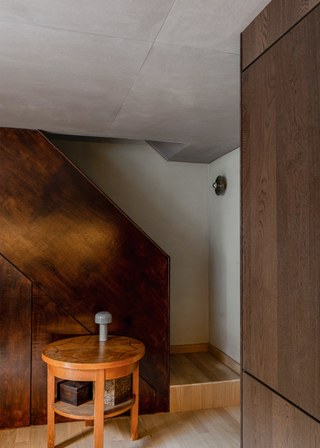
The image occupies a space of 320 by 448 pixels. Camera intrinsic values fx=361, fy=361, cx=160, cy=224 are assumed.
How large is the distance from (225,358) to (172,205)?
170 cm

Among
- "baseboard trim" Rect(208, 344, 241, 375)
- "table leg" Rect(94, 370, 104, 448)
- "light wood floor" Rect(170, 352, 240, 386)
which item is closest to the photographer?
"table leg" Rect(94, 370, 104, 448)

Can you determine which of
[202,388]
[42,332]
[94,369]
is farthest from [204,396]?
[42,332]

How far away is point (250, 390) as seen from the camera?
153 centimetres

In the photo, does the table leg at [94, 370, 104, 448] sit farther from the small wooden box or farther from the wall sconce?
the wall sconce

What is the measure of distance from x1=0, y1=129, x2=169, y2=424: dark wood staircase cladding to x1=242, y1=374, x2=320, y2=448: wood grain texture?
62.3 inches

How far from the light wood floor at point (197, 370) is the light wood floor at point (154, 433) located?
0.91 feet

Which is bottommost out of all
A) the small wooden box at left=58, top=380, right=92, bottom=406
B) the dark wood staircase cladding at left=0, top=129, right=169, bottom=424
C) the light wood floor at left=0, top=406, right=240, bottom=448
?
the light wood floor at left=0, top=406, right=240, bottom=448

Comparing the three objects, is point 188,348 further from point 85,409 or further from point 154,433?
point 85,409

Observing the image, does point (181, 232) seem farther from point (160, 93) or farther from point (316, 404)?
point (316, 404)

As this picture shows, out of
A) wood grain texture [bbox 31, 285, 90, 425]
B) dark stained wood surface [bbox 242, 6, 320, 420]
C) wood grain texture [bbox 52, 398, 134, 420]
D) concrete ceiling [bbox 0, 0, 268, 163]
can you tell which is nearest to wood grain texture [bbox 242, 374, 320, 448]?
dark stained wood surface [bbox 242, 6, 320, 420]

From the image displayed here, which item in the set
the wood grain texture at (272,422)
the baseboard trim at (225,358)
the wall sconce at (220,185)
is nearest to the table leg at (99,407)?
the wood grain texture at (272,422)

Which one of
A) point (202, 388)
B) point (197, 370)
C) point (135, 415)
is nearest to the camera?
point (135, 415)

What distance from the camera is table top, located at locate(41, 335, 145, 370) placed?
2369mm

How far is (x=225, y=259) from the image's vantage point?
148 inches
